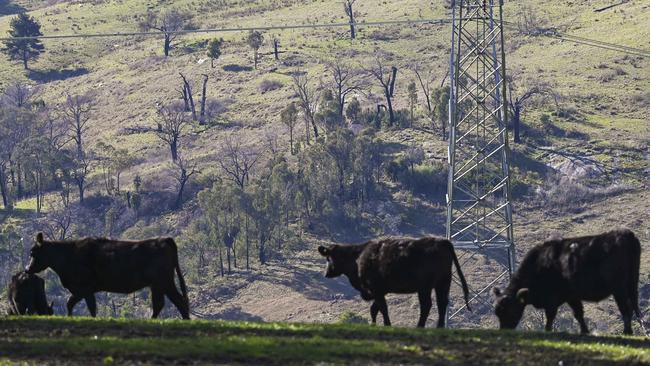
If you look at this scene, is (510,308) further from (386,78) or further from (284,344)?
(386,78)

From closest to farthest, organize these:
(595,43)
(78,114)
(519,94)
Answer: (519,94) < (78,114) < (595,43)

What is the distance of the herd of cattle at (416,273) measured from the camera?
1081 inches

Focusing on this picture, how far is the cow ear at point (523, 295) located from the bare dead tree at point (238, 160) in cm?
6835

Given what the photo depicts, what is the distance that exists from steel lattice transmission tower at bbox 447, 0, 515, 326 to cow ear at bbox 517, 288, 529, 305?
15.6 m

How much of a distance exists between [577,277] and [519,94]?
82840 mm

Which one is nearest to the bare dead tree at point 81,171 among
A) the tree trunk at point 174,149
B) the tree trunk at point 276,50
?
the tree trunk at point 174,149

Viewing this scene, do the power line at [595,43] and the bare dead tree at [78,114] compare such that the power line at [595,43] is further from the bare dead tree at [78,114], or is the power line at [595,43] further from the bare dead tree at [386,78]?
the bare dead tree at [78,114]

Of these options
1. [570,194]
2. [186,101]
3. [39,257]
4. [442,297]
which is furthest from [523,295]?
[186,101]

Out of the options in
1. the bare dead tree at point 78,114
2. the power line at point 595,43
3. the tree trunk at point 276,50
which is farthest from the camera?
the tree trunk at point 276,50

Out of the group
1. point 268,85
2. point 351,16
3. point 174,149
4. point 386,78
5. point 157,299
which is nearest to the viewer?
point 157,299

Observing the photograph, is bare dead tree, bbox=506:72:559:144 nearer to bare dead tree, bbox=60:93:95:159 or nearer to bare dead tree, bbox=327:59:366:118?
bare dead tree, bbox=327:59:366:118

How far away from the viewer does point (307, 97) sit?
111062mm

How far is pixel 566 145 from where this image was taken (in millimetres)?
99250

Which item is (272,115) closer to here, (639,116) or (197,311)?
(639,116)
